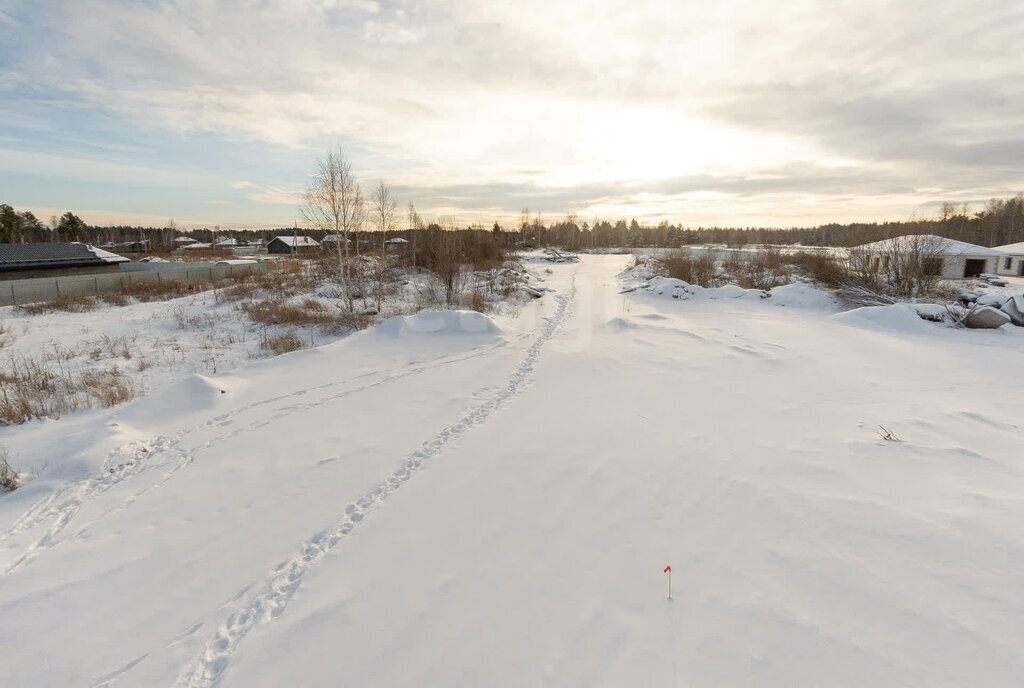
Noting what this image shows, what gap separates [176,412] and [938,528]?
1098 cm

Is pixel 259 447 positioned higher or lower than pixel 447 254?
lower

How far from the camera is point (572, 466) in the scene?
19.8 ft

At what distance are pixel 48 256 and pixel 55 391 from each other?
31111 mm

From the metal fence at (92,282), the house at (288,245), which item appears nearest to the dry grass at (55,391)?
the metal fence at (92,282)

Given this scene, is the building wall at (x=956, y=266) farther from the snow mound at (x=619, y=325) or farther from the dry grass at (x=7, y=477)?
the dry grass at (x=7, y=477)

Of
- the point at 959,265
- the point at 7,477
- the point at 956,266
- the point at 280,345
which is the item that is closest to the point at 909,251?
the point at 956,266

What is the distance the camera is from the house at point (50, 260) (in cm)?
2761

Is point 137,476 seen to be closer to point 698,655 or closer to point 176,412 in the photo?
point 176,412

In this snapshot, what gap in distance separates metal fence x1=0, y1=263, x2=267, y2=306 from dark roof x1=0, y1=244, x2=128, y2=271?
1.46m

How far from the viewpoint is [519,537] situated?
458 cm

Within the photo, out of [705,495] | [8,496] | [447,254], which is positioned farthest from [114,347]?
[705,495]

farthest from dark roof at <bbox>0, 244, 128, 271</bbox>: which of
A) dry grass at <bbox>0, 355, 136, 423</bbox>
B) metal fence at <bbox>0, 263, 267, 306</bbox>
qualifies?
dry grass at <bbox>0, 355, 136, 423</bbox>

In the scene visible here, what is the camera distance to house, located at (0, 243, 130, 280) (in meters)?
27.6

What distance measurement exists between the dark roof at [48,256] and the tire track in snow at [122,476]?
33.6 metres
